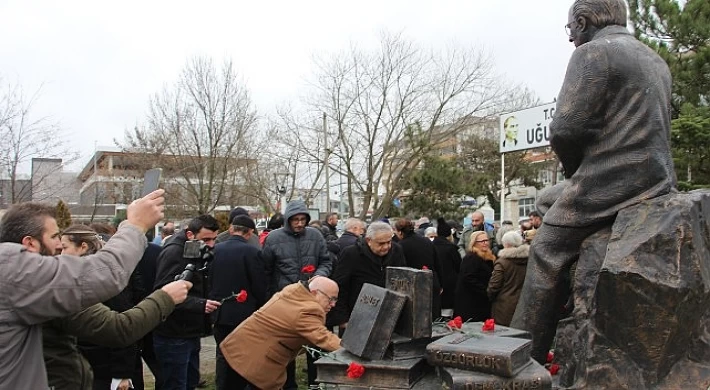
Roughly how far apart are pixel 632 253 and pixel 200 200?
20.8 metres

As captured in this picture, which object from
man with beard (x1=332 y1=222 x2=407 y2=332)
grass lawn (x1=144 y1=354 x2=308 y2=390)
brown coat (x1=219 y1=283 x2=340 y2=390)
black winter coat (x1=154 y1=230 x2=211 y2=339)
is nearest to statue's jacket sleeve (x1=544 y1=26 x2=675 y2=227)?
brown coat (x1=219 y1=283 x2=340 y2=390)

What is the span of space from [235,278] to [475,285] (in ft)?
8.78

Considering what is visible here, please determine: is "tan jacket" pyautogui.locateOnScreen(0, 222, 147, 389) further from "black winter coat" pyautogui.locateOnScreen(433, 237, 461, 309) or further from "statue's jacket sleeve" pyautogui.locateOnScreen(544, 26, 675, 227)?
"black winter coat" pyautogui.locateOnScreen(433, 237, 461, 309)

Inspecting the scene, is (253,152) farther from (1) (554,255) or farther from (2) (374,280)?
(1) (554,255)

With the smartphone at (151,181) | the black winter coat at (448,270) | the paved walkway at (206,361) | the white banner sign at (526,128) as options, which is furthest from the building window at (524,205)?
the smartphone at (151,181)

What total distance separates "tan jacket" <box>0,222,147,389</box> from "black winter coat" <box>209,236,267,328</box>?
142 inches

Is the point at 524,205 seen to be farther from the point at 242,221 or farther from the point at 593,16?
the point at 593,16

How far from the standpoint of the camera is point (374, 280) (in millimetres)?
6305

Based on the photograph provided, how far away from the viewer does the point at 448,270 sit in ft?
27.0

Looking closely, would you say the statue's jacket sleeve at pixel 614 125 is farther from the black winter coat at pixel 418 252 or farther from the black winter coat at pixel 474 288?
the black winter coat at pixel 418 252

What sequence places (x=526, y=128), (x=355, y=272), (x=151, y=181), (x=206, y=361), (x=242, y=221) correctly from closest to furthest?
1. (x=151, y=181)
2. (x=355, y=272)
3. (x=242, y=221)
4. (x=206, y=361)
5. (x=526, y=128)

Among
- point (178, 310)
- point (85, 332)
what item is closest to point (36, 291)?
point (85, 332)

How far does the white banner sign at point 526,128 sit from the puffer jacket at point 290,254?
31.0ft

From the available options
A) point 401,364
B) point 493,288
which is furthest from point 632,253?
point 493,288
